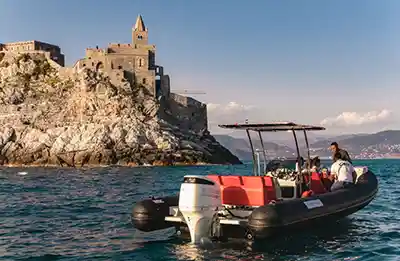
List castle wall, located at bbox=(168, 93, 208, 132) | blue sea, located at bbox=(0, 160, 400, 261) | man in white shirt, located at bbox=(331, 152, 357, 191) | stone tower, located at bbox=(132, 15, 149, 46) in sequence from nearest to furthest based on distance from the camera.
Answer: blue sea, located at bbox=(0, 160, 400, 261)
man in white shirt, located at bbox=(331, 152, 357, 191)
castle wall, located at bbox=(168, 93, 208, 132)
stone tower, located at bbox=(132, 15, 149, 46)

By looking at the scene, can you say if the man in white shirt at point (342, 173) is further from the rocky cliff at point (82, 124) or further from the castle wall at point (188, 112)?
the castle wall at point (188, 112)

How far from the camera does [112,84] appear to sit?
81.4 metres

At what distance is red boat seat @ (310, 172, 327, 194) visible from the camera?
48.2 feet

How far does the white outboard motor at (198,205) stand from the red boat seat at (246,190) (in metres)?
1.02

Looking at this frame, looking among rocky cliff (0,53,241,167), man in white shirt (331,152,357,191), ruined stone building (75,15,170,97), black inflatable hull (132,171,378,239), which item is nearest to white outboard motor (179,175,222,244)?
black inflatable hull (132,171,378,239)

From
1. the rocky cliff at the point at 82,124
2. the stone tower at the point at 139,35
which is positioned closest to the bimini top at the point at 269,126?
the rocky cliff at the point at 82,124

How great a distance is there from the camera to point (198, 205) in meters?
10.8

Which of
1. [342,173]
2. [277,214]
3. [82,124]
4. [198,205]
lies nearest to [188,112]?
[82,124]

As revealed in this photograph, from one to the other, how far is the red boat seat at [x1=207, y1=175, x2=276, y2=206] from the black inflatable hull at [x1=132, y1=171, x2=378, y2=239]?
0.82 meters

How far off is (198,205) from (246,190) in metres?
1.85

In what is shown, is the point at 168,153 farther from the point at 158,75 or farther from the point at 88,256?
the point at 88,256

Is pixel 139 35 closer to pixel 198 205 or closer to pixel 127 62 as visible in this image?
pixel 127 62

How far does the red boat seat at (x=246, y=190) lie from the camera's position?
1210 centimetres

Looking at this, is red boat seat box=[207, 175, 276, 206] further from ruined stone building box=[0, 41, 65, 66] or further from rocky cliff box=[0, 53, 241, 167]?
ruined stone building box=[0, 41, 65, 66]
